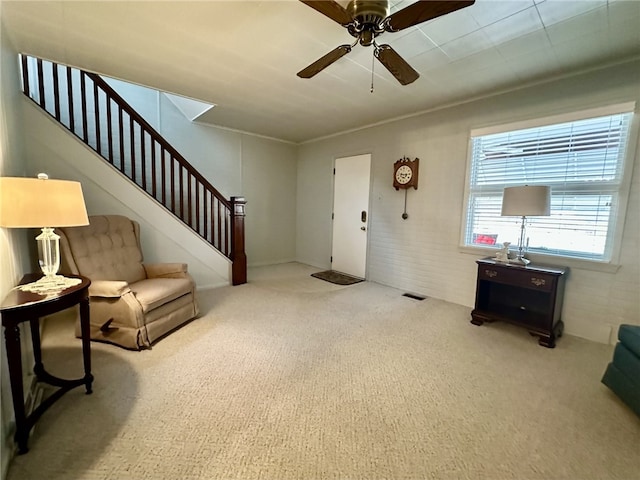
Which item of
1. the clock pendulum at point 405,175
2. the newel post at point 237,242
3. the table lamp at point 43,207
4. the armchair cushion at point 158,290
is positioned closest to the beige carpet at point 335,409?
the armchair cushion at point 158,290

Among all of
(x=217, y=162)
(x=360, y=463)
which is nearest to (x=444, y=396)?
(x=360, y=463)

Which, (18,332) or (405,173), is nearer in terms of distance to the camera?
(18,332)

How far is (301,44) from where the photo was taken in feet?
7.09

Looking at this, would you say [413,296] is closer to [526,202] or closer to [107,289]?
[526,202]

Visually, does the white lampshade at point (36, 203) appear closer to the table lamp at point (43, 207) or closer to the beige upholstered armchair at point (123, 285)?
the table lamp at point (43, 207)

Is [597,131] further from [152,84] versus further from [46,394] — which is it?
[46,394]

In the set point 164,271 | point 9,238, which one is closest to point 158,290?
point 164,271

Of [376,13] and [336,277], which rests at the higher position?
[376,13]

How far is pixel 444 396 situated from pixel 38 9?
12.3 ft

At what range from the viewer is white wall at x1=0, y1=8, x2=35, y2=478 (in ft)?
4.24

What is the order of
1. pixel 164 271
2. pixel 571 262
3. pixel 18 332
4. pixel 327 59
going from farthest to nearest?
pixel 164 271 → pixel 571 262 → pixel 327 59 → pixel 18 332

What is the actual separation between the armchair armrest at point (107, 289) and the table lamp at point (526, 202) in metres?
3.42

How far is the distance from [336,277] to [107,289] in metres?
3.09

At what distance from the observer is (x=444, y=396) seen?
5.77 ft
